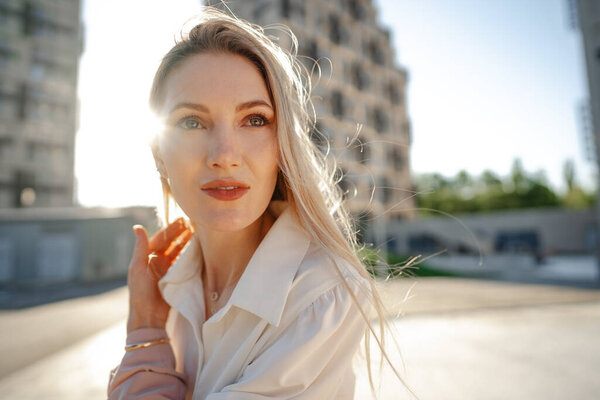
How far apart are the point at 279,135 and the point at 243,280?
52cm

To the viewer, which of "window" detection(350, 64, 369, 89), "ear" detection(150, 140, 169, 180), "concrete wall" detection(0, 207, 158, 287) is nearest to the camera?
"ear" detection(150, 140, 169, 180)

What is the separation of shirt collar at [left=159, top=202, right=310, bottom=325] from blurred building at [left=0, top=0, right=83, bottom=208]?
1264 inches

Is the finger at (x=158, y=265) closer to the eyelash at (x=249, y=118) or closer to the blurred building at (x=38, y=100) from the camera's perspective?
the eyelash at (x=249, y=118)

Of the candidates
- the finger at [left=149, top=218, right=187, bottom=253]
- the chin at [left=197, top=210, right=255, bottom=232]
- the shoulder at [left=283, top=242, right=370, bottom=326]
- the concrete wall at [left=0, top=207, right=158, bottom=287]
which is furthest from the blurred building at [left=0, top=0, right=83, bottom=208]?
the shoulder at [left=283, top=242, right=370, bottom=326]

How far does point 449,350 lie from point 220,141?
4589mm

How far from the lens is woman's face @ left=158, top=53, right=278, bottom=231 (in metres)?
1.22

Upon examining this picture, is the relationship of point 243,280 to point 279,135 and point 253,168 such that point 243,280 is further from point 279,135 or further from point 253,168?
point 279,135

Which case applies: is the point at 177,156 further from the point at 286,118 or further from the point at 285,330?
the point at 285,330

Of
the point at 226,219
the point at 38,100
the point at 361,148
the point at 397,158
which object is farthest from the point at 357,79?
the point at 226,219

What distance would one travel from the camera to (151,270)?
1.62 meters

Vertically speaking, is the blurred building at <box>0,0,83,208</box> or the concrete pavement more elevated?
the blurred building at <box>0,0,83,208</box>

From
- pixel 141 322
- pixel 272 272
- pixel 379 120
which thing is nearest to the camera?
pixel 272 272

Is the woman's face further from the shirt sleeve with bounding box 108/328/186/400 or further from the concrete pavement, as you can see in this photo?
the concrete pavement

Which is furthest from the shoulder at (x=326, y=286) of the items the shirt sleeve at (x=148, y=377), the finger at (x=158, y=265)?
the finger at (x=158, y=265)
